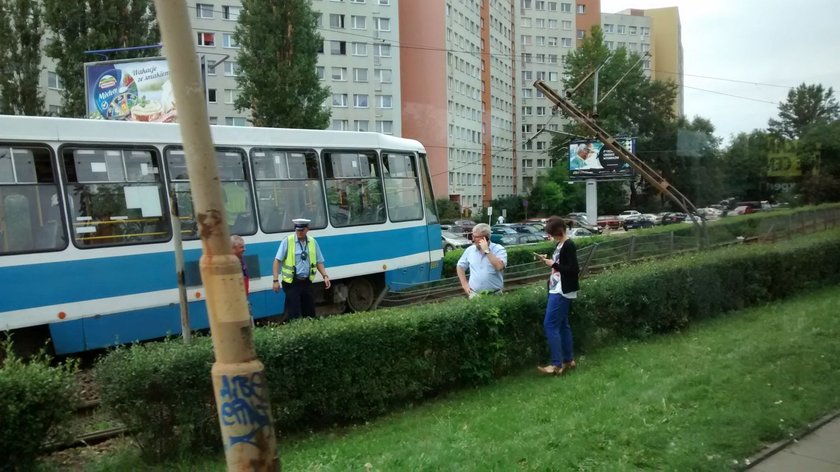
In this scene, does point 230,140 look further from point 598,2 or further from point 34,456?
point 598,2

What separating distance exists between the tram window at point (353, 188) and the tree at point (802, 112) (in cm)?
2798

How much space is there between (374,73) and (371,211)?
60.7 m

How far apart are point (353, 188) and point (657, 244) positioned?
11941mm

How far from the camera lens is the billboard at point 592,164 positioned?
157 ft

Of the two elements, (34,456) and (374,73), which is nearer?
(34,456)

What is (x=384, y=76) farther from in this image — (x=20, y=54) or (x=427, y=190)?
(x=427, y=190)

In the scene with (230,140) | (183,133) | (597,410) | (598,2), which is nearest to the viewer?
(183,133)

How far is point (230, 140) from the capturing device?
10.6 meters

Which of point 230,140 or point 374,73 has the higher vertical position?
point 374,73

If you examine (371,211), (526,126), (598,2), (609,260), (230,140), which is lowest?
(609,260)

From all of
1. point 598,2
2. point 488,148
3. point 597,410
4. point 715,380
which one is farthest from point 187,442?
point 598,2

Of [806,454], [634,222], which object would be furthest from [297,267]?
[634,222]

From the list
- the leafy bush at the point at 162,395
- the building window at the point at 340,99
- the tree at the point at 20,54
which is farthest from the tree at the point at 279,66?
the building window at the point at 340,99

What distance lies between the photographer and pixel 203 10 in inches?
2479
